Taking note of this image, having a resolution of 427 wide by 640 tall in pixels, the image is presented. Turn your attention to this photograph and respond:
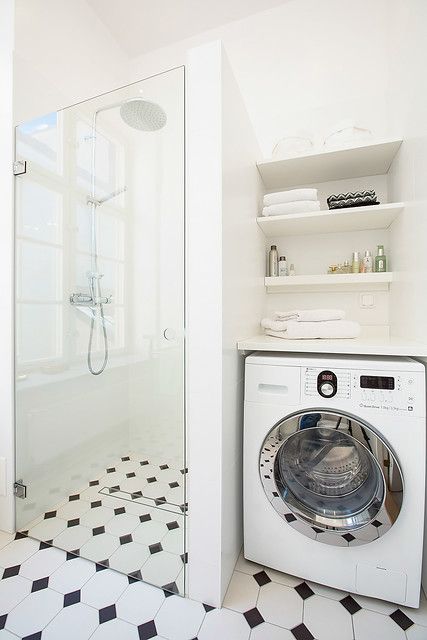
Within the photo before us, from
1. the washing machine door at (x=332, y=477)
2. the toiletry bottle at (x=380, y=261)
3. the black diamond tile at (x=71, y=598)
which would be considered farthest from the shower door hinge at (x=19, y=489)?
the toiletry bottle at (x=380, y=261)

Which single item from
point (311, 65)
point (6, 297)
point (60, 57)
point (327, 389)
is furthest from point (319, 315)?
point (60, 57)

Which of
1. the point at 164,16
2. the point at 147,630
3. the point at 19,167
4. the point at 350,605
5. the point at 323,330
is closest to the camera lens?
the point at 147,630

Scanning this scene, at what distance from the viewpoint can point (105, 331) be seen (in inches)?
67.1

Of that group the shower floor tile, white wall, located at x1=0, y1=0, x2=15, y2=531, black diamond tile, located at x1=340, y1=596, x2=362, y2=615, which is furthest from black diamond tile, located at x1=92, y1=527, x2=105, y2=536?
black diamond tile, located at x1=340, y1=596, x2=362, y2=615

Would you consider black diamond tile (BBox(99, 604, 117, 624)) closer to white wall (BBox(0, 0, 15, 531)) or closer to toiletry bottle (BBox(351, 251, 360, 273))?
white wall (BBox(0, 0, 15, 531))

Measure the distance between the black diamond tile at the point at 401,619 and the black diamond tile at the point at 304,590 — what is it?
29 cm

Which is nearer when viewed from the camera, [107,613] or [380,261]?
[107,613]

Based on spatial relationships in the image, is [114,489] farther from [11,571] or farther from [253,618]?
[253,618]

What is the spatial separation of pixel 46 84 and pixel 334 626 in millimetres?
2899

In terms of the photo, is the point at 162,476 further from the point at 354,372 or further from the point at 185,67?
the point at 185,67

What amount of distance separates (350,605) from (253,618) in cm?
39

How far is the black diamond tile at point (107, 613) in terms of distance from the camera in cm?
117

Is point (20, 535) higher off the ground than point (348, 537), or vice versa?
point (348, 537)

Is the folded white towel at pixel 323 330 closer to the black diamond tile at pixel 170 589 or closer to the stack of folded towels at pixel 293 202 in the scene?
the stack of folded towels at pixel 293 202
